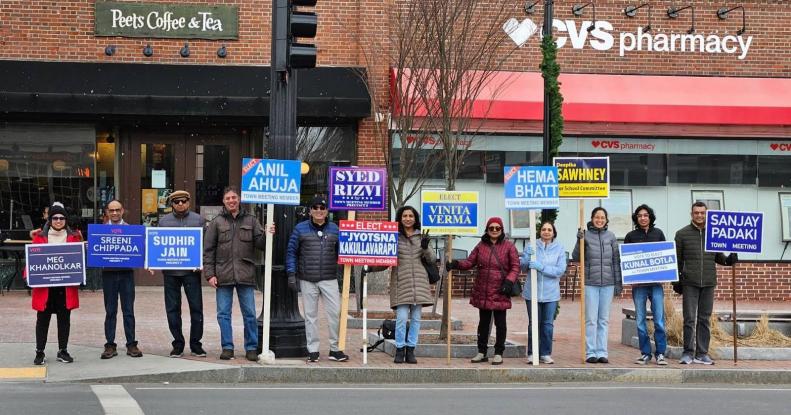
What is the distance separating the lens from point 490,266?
12844 millimetres

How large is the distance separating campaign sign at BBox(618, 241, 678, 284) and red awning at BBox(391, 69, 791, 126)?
8010 millimetres

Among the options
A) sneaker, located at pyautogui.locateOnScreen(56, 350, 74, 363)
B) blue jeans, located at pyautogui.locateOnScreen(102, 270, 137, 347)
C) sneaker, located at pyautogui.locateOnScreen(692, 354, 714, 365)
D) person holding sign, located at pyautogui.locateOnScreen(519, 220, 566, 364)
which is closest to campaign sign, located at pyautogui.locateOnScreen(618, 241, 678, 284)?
person holding sign, located at pyautogui.locateOnScreen(519, 220, 566, 364)

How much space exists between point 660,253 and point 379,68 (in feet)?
30.6

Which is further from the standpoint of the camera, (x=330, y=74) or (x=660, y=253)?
(x=330, y=74)

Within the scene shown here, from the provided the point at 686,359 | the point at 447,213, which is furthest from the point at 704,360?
the point at 447,213

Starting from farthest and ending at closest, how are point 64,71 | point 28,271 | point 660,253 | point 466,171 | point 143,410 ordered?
point 466,171, point 64,71, point 660,253, point 28,271, point 143,410

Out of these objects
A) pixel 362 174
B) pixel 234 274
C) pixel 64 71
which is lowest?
pixel 234 274

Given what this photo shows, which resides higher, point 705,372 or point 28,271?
point 28,271

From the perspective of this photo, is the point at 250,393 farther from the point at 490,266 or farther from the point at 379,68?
the point at 379,68

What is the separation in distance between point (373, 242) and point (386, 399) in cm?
250

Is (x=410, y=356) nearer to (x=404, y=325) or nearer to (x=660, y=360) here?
(x=404, y=325)

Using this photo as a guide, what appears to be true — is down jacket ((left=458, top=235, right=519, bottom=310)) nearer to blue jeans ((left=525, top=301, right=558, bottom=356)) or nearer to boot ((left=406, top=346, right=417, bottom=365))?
blue jeans ((left=525, top=301, right=558, bottom=356))

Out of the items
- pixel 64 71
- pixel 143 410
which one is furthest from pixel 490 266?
pixel 64 71

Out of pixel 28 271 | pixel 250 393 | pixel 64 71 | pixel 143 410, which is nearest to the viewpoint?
pixel 143 410
